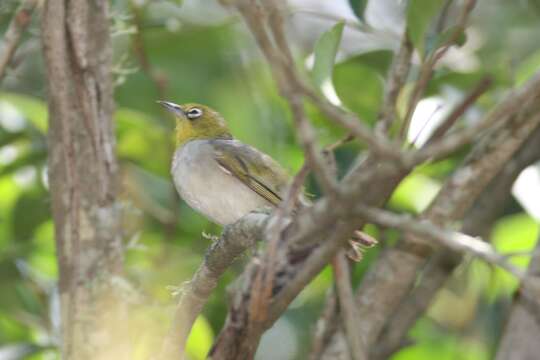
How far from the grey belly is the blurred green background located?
287 millimetres

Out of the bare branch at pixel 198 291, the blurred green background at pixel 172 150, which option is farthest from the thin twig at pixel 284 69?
the blurred green background at pixel 172 150

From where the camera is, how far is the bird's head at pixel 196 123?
19.4ft

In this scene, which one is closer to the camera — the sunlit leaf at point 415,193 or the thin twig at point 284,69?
the thin twig at point 284,69

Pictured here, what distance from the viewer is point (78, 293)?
4.39 meters

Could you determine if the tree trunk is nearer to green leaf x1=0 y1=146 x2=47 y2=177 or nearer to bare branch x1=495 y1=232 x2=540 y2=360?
green leaf x1=0 y1=146 x2=47 y2=177

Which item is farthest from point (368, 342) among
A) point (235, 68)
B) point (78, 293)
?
point (235, 68)

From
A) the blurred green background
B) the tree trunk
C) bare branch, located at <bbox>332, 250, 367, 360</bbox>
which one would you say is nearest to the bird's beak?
the blurred green background

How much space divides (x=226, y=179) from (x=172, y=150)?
89 centimetres

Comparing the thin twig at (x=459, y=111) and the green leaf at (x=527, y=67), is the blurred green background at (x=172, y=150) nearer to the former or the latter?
the green leaf at (x=527, y=67)

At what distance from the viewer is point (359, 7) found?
4863 millimetres

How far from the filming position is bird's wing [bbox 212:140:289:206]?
198 inches

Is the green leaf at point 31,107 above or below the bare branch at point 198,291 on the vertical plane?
below

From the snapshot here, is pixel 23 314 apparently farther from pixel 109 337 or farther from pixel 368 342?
pixel 368 342

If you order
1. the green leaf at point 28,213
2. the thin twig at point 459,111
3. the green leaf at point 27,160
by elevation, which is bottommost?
the green leaf at point 28,213
